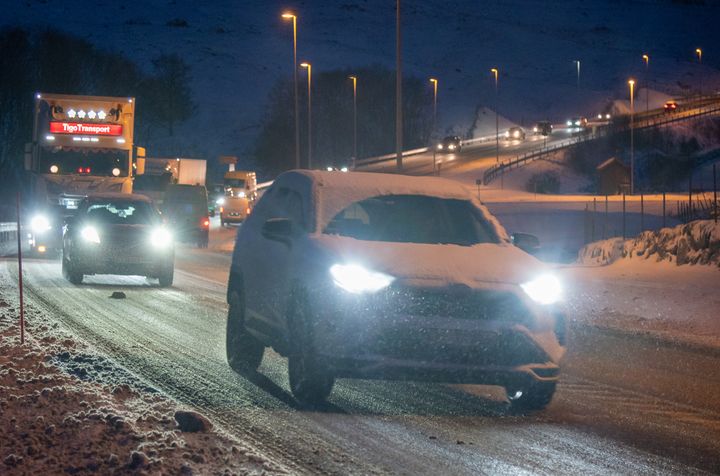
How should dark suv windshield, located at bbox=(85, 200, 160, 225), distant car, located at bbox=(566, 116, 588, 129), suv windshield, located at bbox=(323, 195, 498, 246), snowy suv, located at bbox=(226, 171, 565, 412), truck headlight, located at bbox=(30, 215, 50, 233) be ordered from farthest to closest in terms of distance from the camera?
distant car, located at bbox=(566, 116, 588, 129) < truck headlight, located at bbox=(30, 215, 50, 233) < dark suv windshield, located at bbox=(85, 200, 160, 225) < suv windshield, located at bbox=(323, 195, 498, 246) < snowy suv, located at bbox=(226, 171, 565, 412)

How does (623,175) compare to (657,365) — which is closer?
(657,365)

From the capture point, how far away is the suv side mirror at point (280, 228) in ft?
33.2

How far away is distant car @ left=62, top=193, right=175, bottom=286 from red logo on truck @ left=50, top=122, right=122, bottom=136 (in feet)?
30.4

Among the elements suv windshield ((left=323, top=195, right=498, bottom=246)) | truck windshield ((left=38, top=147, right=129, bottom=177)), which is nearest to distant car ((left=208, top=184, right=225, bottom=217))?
truck windshield ((left=38, top=147, right=129, bottom=177))

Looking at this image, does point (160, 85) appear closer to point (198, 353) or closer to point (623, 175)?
point (623, 175)

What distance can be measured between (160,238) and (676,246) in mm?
10859

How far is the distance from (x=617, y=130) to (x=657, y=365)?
292ft

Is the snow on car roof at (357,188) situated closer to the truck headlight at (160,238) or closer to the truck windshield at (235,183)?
the truck headlight at (160,238)

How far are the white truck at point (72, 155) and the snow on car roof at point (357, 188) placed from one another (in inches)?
836

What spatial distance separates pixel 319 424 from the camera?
28.3 ft

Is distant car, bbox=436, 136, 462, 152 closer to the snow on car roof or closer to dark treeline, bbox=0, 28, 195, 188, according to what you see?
dark treeline, bbox=0, 28, 195, 188

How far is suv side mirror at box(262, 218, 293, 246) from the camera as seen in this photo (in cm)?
1011

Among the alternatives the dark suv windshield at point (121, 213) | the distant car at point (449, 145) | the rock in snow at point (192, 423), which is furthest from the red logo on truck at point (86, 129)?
the distant car at point (449, 145)

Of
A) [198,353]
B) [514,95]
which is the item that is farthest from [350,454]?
[514,95]
